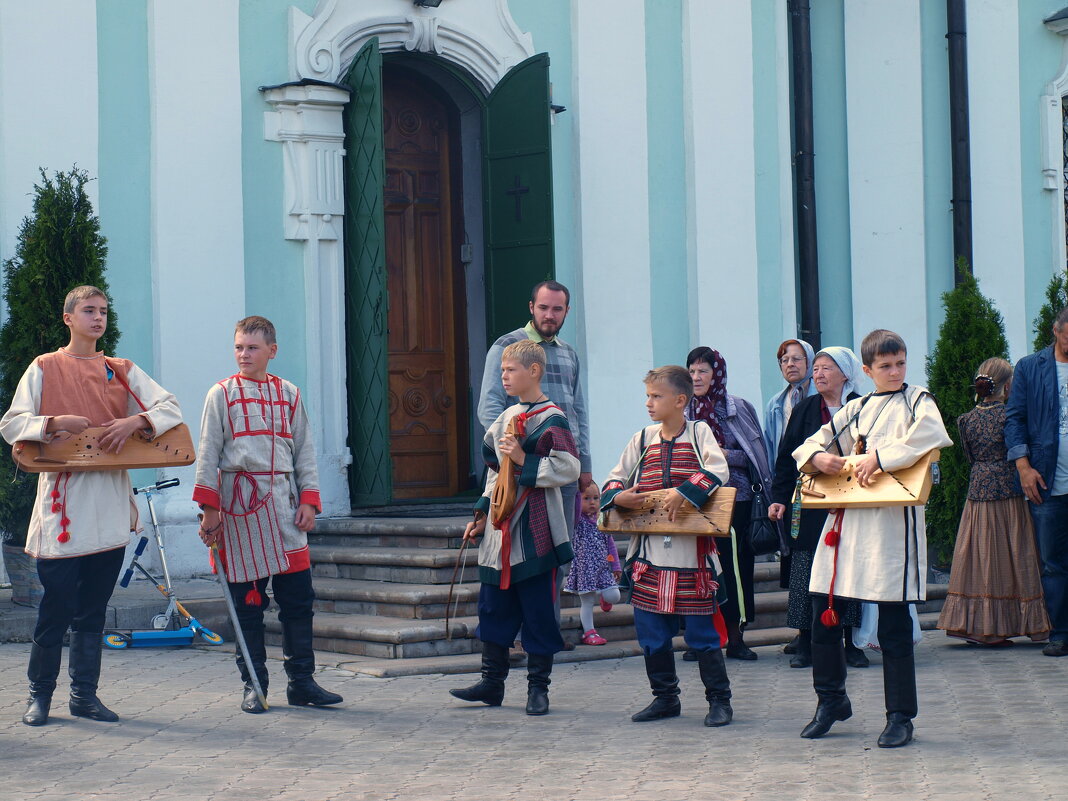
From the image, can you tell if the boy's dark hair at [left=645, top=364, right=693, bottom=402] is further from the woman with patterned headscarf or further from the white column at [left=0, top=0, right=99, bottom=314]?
the white column at [left=0, top=0, right=99, bottom=314]

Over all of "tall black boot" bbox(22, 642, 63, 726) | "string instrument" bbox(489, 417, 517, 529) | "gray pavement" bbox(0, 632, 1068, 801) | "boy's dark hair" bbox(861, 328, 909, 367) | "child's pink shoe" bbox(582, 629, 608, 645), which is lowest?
"gray pavement" bbox(0, 632, 1068, 801)

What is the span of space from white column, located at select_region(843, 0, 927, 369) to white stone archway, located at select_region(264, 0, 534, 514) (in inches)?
181

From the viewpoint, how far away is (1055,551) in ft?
→ 26.7

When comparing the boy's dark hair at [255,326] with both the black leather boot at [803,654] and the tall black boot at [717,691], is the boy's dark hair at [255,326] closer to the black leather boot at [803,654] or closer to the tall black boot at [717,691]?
the tall black boot at [717,691]

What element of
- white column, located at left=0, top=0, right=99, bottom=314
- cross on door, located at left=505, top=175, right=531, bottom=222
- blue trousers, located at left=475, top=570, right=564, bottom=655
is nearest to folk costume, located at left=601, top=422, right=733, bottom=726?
blue trousers, located at left=475, top=570, right=564, bottom=655

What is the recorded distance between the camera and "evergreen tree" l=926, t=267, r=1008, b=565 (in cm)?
1007

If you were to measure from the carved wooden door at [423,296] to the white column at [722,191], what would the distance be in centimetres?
190

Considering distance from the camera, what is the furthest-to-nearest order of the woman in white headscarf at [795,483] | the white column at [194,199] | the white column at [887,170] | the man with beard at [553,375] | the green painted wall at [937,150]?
the green painted wall at [937,150] < the white column at [887,170] < the white column at [194,199] < the woman in white headscarf at [795,483] < the man with beard at [553,375]

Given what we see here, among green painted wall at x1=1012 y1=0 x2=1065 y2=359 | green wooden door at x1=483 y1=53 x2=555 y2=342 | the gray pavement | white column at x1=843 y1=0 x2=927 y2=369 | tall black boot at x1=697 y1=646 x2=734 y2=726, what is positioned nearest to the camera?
the gray pavement

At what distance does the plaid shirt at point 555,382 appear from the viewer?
7.21 m

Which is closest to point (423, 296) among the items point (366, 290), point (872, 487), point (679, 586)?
point (366, 290)

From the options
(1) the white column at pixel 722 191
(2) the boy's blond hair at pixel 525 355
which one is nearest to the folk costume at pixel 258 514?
(2) the boy's blond hair at pixel 525 355

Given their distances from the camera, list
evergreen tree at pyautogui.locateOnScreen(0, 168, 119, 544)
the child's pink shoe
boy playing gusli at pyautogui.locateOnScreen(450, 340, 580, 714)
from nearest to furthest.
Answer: boy playing gusli at pyautogui.locateOnScreen(450, 340, 580, 714) → the child's pink shoe → evergreen tree at pyautogui.locateOnScreen(0, 168, 119, 544)

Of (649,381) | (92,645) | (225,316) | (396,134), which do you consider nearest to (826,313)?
(396,134)
